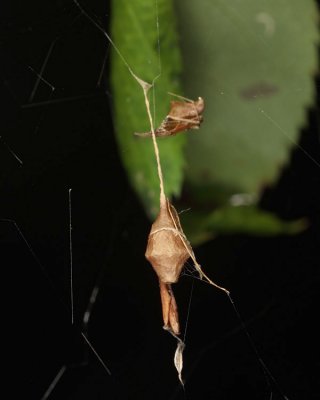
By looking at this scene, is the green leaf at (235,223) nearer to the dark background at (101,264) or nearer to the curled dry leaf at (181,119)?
the dark background at (101,264)

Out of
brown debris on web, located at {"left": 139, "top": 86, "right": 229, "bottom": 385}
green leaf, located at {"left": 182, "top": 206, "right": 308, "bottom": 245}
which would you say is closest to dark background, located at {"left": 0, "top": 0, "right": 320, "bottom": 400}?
green leaf, located at {"left": 182, "top": 206, "right": 308, "bottom": 245}

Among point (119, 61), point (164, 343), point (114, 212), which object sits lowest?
point (164, 343)

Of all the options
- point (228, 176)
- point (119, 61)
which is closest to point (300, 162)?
point (228, 176)

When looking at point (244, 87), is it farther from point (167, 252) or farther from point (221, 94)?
point (167, 252)

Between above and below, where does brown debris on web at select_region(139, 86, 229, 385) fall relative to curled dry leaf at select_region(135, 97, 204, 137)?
below

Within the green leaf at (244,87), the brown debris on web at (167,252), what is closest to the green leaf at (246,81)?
the green leaf at (244,87)

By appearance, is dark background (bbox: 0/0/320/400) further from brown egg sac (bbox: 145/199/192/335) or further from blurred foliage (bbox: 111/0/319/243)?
brown egg sac (bbox: 145/199/192/335)

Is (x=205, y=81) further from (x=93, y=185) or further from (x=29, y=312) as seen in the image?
(x=29, y=312)
